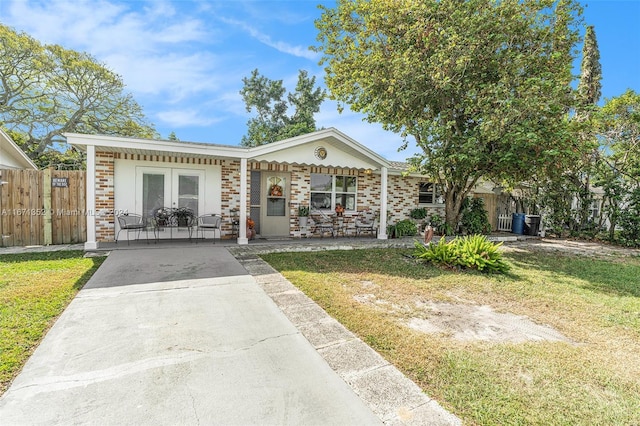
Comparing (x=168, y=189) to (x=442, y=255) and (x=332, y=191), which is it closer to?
(x=332, y=191)

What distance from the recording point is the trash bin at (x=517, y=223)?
14.3 m

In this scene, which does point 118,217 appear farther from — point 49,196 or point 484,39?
point 484,39

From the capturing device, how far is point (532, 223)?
13.9 m

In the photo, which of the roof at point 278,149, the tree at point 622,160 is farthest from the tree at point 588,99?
the roof at point 278,149

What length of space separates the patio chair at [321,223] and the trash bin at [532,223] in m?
9.41

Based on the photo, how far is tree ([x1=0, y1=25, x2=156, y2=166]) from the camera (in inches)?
675

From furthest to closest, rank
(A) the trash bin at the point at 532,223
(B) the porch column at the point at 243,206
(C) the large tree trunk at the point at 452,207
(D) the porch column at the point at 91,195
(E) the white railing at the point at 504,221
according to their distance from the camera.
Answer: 1. (E) the white railing at the point at 504,221
2. (A) the trash bin at the point at 532,223
3. (C) the large tree trunk at the point at 452,207
4. (B) the porch column at the point at 243,206
5. (D) the porch column at the point at 91,195

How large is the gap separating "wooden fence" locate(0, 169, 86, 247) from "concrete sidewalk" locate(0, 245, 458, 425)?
510 centimetres

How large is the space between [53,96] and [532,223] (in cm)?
2761

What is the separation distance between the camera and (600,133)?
12.4 meters

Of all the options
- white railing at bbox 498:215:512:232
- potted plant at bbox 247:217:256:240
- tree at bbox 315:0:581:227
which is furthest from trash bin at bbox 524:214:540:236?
potted plant at bbox 247:217:256:240

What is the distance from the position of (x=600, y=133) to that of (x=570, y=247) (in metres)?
5.23

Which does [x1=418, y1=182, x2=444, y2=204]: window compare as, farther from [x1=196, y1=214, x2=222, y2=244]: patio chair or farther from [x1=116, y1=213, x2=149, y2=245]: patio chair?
[x1=116, y1=213, x2=149, y2=245]: patio chair

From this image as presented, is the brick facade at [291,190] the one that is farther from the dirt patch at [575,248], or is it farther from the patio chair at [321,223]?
the dirt patch at [575,248]
